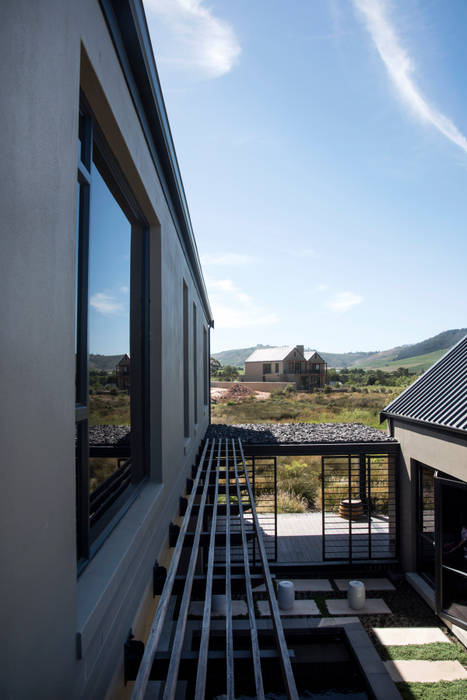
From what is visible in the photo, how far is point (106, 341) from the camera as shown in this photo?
101 inches

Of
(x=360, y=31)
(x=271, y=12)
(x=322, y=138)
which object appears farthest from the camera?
(x=322, y=138)

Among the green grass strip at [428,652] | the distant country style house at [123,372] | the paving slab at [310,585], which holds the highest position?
the distant country style house at [123,372]

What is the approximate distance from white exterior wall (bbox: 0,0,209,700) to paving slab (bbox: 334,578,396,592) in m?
9.39

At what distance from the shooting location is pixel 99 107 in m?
2.20

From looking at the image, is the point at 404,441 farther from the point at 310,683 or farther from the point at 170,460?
the point at 170,460

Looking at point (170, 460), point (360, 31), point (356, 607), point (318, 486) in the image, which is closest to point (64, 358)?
point (170, 460)

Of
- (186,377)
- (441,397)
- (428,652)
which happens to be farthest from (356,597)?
(186,377)

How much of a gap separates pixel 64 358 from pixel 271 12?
5882mm

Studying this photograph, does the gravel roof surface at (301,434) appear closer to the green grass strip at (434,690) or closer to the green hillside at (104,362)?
the green grass strip at (434,690)

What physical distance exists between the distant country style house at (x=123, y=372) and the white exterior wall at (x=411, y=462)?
23.5ft

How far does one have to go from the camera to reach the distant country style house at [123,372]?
9.49ft

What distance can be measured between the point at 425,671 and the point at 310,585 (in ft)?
11.4

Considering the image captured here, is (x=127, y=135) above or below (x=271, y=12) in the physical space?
below

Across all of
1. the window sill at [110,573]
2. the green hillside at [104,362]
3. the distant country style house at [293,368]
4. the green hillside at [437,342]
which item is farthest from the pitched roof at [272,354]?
the green hillside at [437,342]
